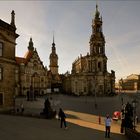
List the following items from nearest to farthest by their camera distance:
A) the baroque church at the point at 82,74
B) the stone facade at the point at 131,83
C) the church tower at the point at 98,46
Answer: the baroque church at the point at 82,74 < the church tower at the point at 98,46 < the stone facade at the point at 131,83

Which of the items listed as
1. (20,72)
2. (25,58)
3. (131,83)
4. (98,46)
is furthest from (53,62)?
(131,83)

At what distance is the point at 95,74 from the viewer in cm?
9444

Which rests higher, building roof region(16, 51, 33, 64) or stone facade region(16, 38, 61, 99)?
building roof region(16, 51, 33, 64)

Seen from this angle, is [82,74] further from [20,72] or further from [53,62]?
[53,62]

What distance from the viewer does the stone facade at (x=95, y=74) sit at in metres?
94.0

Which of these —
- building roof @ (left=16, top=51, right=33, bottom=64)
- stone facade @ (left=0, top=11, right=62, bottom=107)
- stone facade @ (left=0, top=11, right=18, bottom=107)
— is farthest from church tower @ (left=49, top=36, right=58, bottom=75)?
stone facade @ (left=0, top=11, right=18, bottom=107)

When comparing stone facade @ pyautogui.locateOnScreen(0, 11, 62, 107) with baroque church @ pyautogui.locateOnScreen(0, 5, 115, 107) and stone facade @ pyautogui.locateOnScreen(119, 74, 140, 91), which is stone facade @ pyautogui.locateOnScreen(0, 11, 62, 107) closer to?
baroque church @ pyautogui.locateOnScreen(0, 5, 115, 107)

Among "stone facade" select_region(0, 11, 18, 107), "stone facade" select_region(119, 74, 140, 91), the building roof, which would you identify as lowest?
"stone facade" select_region(119, 74, 140, 91)

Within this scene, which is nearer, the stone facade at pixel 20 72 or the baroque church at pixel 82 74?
the stone facade at pixel 20 72

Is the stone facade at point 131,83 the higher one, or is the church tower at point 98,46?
the church tower at point 98,46

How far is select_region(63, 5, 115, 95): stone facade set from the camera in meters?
94.0

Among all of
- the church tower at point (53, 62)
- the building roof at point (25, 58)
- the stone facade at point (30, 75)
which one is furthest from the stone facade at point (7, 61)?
the church tower at point (53, 62)

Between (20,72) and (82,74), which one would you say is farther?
(82,74)

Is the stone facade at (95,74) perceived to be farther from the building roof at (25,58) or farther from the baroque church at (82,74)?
the building roof at (25,58)
